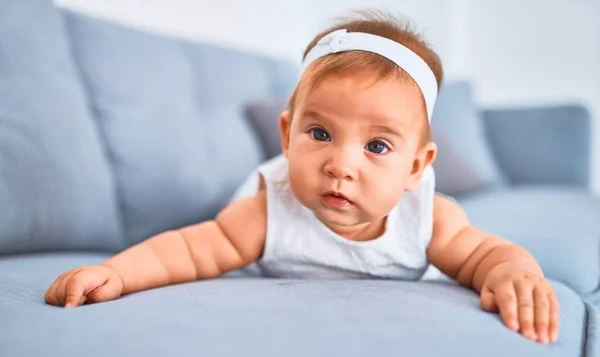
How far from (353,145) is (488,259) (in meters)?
0.29

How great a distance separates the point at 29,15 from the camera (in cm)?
132

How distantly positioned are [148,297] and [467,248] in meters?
0.55

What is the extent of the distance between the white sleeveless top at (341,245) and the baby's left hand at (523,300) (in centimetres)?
22

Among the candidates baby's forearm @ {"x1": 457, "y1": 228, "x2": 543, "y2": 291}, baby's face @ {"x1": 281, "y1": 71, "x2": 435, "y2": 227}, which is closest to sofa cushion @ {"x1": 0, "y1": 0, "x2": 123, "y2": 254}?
baby's face @ {"x1": 281, "y1": 71, "x2": 435, "y2": 227}

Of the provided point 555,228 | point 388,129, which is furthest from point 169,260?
point 555,228

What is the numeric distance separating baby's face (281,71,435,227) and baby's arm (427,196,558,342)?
0.16 metres

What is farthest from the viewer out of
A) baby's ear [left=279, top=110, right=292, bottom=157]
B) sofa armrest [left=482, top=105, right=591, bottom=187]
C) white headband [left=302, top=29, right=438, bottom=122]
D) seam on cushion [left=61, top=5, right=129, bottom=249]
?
sofa armrest [left=482, top=105, right=591, bottom=187]

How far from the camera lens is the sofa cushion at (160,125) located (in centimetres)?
151

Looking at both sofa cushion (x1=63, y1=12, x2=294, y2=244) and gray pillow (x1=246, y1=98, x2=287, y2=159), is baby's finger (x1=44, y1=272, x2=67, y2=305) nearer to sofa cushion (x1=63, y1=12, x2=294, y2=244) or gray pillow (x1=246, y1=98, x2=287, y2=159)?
sofa cushion (x1=63, y1=12, x2=294, y2=244)

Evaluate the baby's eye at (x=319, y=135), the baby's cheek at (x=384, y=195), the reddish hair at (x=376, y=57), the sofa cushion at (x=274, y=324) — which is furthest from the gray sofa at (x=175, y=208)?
the reddish hair at (x=376, y=57)

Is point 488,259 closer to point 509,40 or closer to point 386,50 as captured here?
point 386,50

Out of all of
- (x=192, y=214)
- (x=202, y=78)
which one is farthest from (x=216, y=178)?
(x=202, y=78)

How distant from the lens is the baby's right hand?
2.72ft

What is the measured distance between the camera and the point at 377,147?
100 cm
